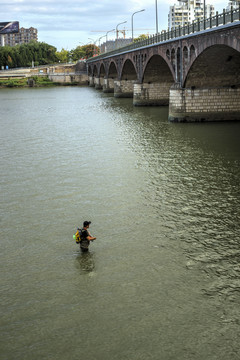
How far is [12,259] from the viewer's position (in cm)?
1527

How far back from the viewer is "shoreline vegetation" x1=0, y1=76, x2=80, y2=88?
484 feet

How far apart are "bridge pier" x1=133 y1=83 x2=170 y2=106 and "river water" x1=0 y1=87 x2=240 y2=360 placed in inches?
1420

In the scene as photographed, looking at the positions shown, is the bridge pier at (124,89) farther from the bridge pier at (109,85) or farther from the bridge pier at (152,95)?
the bridge pier at (152,95)

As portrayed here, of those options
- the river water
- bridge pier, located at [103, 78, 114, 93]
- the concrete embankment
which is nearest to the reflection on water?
the river water

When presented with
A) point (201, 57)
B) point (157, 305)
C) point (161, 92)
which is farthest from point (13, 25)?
point (157, 305)

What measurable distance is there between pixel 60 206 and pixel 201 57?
27.4 meters

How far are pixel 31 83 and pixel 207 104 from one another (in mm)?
112921

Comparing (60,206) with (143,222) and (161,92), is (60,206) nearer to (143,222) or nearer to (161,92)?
(143,222)

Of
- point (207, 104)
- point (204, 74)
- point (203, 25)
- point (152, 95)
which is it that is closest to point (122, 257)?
point (203, 25)

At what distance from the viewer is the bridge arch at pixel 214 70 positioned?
4153cm

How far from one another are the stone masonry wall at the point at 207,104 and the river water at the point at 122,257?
1369 cm

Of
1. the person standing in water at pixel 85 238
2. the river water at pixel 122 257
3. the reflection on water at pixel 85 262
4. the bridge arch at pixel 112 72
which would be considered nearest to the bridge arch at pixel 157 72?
the river water at pixel 122 257

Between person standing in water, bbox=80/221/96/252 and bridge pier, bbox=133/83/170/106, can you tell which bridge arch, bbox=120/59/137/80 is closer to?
bridge pier, bbox=133/83/170/106

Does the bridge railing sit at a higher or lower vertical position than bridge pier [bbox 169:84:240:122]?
higher
